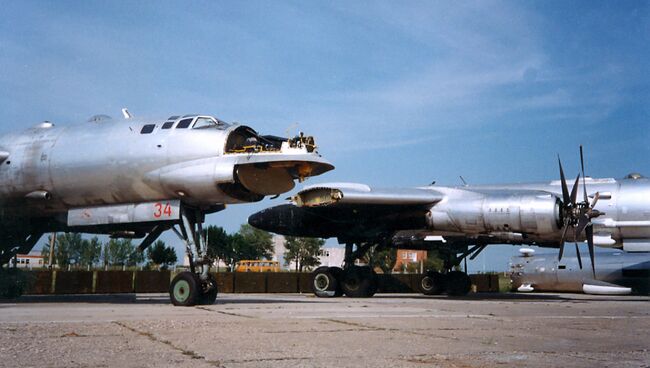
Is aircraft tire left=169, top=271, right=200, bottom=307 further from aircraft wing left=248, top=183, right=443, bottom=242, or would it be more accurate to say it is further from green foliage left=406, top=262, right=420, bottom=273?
green foliage left=406, top=262, right=420, bottom=273

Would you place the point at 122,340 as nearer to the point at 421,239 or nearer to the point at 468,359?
the point at 468,359

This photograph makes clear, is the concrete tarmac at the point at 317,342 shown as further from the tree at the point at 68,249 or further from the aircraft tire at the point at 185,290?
the tree at the point at 68,249

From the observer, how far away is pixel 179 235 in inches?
515

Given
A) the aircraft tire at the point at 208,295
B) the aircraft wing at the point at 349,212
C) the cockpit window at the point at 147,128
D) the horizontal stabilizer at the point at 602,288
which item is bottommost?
the horizontal stabilizer at the point at 602,288

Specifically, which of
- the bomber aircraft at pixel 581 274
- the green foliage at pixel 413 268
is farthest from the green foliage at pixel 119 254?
the bomber aircraft at pixel 581 274

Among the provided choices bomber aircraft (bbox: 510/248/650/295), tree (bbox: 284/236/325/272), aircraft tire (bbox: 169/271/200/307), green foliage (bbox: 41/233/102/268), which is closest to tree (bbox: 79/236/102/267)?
green foliage (bbox: 41/233/102/268)

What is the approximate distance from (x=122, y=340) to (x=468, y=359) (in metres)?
3.33

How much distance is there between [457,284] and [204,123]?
14.7m

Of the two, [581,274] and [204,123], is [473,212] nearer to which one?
[204,123]

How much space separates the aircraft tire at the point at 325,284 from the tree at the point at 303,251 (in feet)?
176

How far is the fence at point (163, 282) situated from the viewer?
24.4 metres

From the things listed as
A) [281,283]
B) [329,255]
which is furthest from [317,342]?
[329,255]

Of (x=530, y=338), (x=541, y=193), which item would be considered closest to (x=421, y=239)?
(x=541, y=193)

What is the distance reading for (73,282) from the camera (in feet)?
81.8
